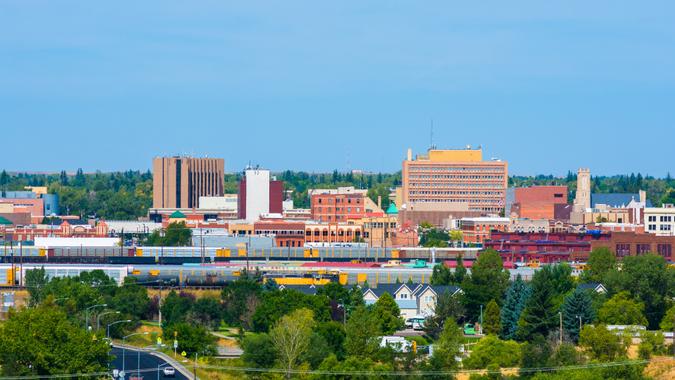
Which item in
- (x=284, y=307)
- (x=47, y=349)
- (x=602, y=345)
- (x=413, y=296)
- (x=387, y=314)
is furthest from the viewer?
(x=413, y=296)

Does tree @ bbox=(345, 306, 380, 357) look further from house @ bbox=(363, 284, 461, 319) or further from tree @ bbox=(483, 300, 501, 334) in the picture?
house @ bbox=(363, 284, 461, 319)

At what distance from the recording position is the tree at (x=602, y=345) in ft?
338

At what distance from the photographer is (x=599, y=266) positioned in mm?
151750

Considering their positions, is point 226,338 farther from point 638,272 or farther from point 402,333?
point 638,272

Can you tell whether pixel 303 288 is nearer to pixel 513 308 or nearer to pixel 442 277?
pixel 442 277

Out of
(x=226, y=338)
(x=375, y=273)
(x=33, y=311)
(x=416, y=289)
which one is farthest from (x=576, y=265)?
(x=33, y=311)

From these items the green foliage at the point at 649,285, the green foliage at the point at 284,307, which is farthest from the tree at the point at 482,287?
the green foliage at the point at 284,307

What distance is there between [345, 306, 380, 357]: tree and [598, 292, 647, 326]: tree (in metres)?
17.2

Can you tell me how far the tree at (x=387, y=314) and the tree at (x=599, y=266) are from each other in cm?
2206

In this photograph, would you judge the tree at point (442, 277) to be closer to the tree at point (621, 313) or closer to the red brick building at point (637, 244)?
the tree at point (621, 313)

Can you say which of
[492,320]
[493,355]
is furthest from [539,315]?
[493,355]

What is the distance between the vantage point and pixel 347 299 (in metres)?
129

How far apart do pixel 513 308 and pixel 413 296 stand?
722 inches

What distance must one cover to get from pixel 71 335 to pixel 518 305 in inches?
1469
